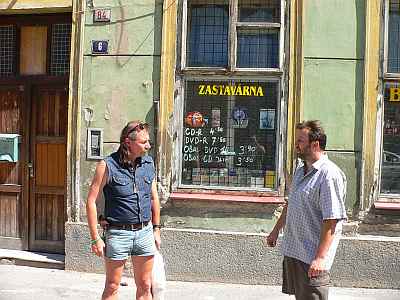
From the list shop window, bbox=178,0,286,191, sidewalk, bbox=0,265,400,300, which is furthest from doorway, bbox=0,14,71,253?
shop window, bbox=178,0,286,191

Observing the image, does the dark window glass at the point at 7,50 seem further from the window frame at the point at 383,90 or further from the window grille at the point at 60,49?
the window frame at the point at 383,90

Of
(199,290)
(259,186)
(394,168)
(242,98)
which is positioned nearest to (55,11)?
(242,98)

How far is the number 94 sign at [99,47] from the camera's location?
22.8ft

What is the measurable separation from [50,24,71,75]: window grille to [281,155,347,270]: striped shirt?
4.41 m

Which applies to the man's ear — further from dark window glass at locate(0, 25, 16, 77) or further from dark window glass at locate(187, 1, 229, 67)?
dark window glass at locate(0, 25, 16, 77)

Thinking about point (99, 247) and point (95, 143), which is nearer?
point (99, 247)

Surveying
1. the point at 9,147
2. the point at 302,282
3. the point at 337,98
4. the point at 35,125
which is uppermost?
the point at 337,98

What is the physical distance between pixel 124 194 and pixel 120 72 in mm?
2645

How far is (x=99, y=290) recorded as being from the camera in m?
6.42

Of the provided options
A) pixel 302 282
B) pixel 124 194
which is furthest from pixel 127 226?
pixel 302 282

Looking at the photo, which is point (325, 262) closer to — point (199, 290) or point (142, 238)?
point (142, 238)

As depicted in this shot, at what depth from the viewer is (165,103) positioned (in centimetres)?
679

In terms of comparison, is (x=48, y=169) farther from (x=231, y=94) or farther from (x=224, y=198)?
(x=231, y=94)

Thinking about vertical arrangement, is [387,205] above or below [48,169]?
below
